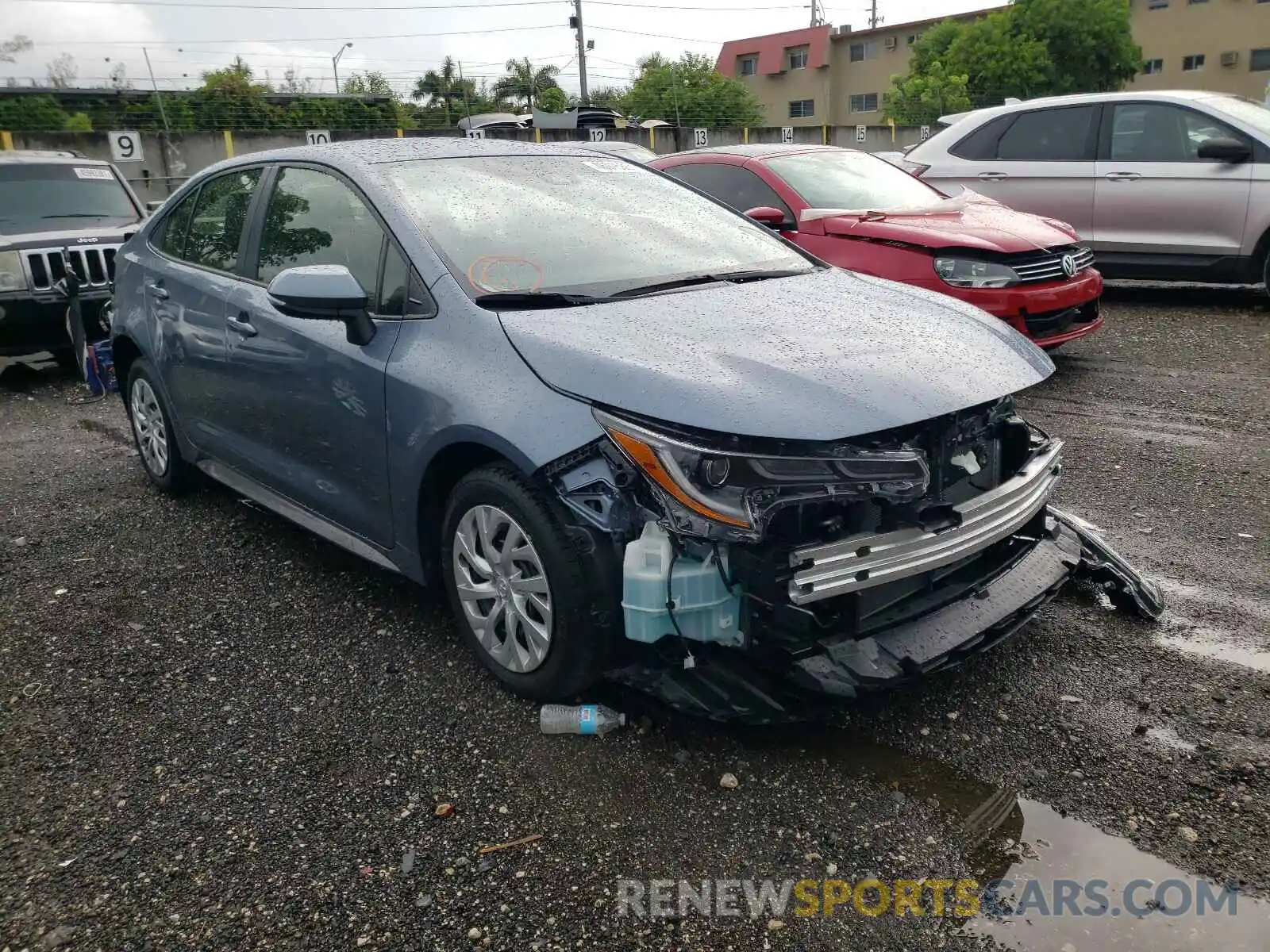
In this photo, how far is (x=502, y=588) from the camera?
3.21 m

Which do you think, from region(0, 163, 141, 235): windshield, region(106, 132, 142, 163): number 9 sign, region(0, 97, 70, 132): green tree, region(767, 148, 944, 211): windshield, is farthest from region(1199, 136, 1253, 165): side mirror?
region(0, 97, 70, 132): green tree

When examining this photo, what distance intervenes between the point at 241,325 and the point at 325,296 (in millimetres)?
1037

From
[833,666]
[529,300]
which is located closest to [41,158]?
[529,300]

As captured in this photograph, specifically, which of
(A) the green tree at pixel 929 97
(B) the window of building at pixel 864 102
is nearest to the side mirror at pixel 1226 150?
(A) the green tree at pixel 929 97

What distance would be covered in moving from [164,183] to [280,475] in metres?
16.8

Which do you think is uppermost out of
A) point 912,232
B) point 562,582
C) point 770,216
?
point 770,216

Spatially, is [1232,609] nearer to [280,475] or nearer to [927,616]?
[927,616]

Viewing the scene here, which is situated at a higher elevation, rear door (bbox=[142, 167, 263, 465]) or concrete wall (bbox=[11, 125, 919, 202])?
concrete wall (bbox=[11, 125, 919, 202])

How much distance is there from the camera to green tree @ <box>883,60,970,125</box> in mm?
41125

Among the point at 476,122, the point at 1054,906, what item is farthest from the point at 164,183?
the point at 1054,906

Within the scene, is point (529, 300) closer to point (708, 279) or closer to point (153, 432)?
point (708, 279)

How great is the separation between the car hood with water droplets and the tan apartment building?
167 feet

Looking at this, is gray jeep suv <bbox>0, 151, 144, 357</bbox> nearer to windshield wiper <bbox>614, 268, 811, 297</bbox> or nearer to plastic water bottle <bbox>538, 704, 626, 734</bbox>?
windshield wiper <bbox>614, 268, 811, 297</bbox>

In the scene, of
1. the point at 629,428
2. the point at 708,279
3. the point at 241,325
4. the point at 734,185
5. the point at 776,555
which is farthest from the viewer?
the point at 734,185
